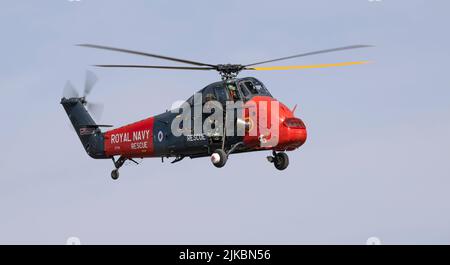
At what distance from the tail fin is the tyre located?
10.9 metres

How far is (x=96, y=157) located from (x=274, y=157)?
11.7 m

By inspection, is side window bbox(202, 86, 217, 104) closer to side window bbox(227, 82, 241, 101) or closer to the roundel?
side window bbox(227, 82, 241, 101)

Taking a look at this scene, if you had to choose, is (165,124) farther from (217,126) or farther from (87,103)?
(87,103)

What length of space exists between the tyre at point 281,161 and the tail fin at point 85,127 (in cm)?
1094

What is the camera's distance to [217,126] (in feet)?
94.4

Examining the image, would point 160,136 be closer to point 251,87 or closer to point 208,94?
point 208,94

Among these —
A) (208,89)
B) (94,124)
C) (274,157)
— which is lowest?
(274,157)

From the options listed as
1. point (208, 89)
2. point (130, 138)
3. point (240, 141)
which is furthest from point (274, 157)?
point (130, 138)

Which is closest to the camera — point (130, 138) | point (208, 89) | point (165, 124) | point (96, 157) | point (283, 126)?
point (283, 126)

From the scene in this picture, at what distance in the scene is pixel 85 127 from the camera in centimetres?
3775

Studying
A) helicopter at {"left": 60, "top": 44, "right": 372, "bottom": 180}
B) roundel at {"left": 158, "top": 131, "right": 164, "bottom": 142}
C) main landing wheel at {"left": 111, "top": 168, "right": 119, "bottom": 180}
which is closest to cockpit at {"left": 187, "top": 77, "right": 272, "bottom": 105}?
helicopter at {"left": 60, "top": 44, "right": 372, "bottom": 180}

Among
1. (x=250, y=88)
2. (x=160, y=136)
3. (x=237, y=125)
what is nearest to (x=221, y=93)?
(x=250, y=88)

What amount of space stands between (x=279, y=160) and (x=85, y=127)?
523 inches

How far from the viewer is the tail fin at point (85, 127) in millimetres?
36531
